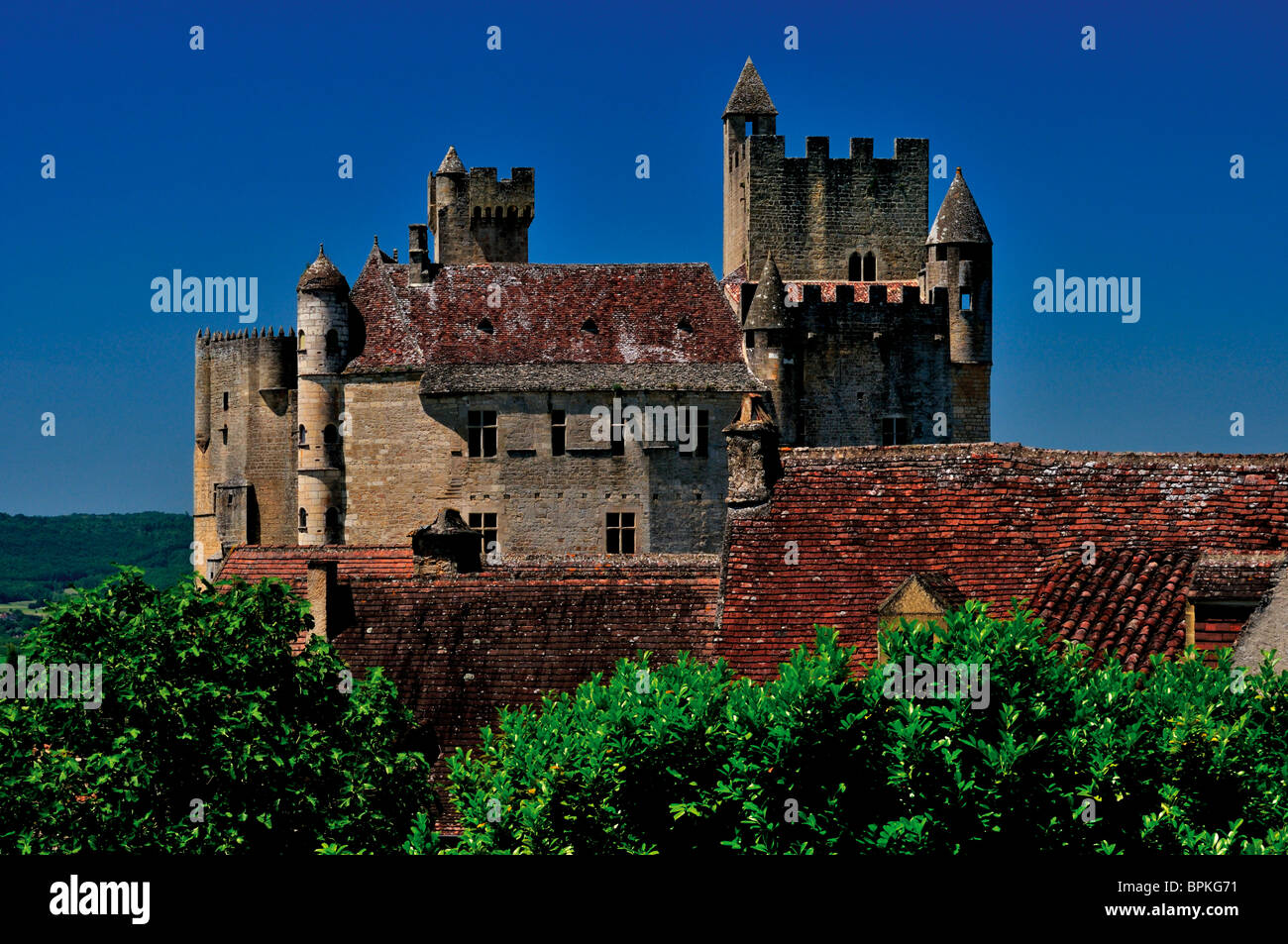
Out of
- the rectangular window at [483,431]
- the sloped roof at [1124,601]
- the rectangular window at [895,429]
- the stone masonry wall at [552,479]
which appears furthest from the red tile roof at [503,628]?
the rectangular window at [895,429]

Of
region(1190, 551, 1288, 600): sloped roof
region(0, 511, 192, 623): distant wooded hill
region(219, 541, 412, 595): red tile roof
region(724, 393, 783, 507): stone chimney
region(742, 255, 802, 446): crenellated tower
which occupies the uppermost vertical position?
region(742, 255, 802, 446): crenellated tower

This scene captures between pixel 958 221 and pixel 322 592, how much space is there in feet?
120

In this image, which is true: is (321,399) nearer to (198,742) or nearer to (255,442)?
(255,442)

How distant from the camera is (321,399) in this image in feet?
196

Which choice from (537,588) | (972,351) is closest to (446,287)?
(972,351)

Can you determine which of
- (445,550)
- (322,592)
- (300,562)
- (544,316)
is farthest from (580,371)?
(322,592)

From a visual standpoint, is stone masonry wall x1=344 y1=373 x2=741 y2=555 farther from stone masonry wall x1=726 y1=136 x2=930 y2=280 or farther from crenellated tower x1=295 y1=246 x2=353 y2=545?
stone masonry wall x1=726 y1=136 x2=930 y2=280

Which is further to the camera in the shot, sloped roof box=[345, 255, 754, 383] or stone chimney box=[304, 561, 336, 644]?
sloped roof box=[345, 255, 754, 383]

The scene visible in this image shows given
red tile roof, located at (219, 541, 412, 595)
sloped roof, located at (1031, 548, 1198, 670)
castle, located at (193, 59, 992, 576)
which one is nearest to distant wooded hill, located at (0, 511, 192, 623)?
castle, located at (193, 59, 992, 576)

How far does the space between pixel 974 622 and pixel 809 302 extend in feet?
135

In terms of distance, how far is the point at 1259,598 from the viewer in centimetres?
2194

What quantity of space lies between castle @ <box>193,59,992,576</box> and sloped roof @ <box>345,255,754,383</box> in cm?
7

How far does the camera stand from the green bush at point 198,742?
21625mm

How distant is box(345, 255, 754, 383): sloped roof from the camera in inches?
2345
